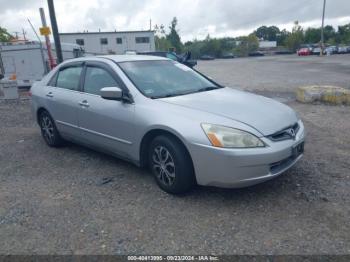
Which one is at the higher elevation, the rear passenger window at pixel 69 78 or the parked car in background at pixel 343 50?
Answer: the rear passenger window at pixel 69 78

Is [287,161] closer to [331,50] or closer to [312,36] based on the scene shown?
[331,50]

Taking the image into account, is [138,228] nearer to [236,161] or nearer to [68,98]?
[236,161]

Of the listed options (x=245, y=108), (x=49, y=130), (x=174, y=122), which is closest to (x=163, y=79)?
(x=174, y=122)

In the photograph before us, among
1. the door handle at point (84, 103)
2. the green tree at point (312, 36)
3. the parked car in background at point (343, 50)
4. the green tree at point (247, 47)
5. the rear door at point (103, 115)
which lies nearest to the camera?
the rear door at point (103, 115)

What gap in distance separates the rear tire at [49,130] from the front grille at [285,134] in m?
3.72

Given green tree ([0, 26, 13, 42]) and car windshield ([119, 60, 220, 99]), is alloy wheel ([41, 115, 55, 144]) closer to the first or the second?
car windshield ([119, 60, 220, 99])

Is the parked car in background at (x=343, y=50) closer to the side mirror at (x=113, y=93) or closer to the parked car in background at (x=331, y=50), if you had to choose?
the parked car in background at (x=331, y=50)

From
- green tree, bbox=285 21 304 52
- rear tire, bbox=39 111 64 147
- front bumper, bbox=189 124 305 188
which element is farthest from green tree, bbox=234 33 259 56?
front bumper, bbox=189 124 305 188

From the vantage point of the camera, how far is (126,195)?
3.82 m

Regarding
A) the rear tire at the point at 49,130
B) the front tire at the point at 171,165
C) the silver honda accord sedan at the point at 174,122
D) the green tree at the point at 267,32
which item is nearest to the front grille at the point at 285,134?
the silver honda accord sedan at the point at 174,122

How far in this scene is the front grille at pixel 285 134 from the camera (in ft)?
10.9

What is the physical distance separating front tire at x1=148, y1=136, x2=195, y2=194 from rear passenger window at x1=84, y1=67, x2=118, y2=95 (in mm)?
1142

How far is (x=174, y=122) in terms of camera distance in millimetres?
3434

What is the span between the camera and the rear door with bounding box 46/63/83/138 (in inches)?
191
